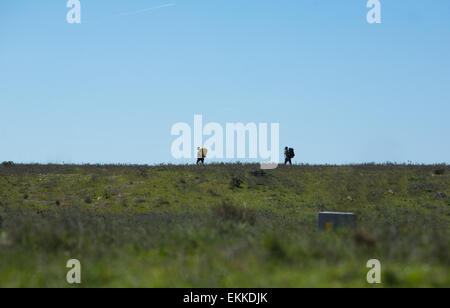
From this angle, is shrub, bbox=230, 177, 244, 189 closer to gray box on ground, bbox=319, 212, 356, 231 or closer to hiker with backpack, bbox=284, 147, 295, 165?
hiker with backpack, bbox=284, 147, 295, 165

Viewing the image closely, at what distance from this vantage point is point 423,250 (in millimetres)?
12383

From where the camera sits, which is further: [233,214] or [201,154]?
[201,154]

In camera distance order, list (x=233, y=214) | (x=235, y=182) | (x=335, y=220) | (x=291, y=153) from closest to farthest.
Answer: (x=335, y=220) → (x=233, y=214) → (x=235, y=182) → (x=291, y=153)

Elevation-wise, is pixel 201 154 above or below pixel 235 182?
above

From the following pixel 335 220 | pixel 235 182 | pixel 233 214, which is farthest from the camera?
pixel 235 182

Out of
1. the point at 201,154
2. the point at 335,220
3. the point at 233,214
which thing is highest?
the point at 201,154

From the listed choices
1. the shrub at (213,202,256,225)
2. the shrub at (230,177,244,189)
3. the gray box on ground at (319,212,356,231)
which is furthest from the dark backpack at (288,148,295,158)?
the gray box on ground at (319,212,356,231)

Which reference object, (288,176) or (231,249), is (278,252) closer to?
(231,249)

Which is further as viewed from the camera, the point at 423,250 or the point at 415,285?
the point at 423,250

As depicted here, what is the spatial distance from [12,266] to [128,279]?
8.99ft

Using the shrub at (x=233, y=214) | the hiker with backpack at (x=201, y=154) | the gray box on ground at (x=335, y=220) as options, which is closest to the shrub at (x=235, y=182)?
the hiker with backpack at (x=201, y=154)

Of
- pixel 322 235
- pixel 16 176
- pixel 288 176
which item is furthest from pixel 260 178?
pixel 322 235

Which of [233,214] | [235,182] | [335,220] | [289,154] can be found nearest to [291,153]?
[289,154]

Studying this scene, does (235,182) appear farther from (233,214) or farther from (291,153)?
(233,214)
